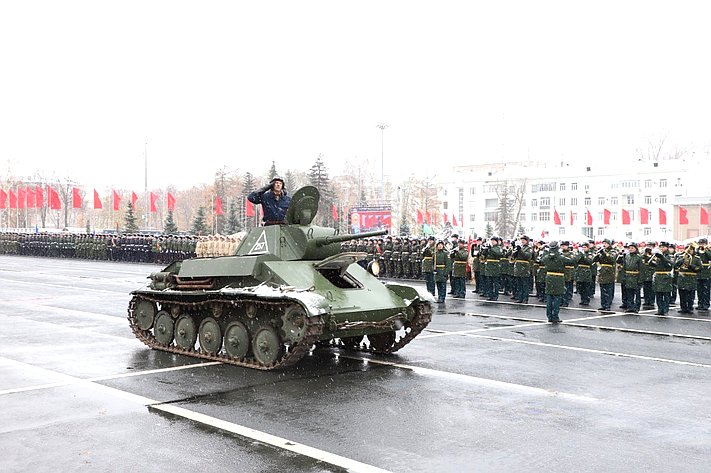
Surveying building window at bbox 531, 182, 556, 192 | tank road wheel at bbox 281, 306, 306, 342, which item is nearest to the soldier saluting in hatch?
tank road wheel at bbox 281, 306, 306, 342

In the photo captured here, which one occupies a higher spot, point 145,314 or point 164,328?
point 145,314

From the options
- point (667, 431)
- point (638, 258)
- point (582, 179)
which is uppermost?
point (582, 179)

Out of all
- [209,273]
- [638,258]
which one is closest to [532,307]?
[638,258]

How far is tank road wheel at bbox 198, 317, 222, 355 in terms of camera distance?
11.3 meters

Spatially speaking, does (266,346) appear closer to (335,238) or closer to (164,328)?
(335,238)

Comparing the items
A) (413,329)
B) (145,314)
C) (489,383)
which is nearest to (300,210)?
(413,329)

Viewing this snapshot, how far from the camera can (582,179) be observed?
79812 mm

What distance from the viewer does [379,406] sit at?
8.44 m

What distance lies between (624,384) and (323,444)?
14.8 ft

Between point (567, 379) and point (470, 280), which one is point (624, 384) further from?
point (470, 280)

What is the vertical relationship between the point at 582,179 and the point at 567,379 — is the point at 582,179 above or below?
above

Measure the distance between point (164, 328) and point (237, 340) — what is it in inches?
77.9

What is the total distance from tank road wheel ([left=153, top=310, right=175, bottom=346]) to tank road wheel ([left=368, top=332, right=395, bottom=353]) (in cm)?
317

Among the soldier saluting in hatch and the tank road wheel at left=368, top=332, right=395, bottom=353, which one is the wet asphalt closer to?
the tank road wheel at left=368, top=332, right=395, bottom=353
